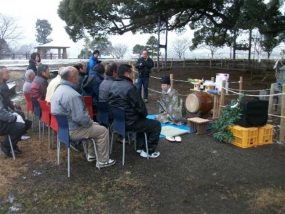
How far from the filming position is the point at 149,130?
514 cm

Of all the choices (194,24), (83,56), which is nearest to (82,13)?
(194,24)

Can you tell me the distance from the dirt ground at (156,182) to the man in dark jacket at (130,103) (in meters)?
0.54

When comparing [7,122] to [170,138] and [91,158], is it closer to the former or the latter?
[91,158]

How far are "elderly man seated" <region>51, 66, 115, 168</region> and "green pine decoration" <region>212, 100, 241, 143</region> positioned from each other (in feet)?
7.82

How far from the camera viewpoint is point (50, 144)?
19.9 feet

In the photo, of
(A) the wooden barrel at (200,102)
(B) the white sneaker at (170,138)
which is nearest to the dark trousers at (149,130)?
(B) the white sneaker at (170,138)

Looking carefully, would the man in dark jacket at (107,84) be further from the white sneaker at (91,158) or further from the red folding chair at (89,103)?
the white sneaker at (91,158)

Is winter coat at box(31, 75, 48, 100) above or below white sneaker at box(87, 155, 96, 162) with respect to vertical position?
above

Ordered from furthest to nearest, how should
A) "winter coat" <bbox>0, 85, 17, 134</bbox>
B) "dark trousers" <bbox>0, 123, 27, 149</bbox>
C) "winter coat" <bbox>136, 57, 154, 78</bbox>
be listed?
"winter coat" <bbox>136, 57, 154, 78</bbox>, "dark trousers" <bbox>0, 123, 27, 149</bbox>, "winter coat" <bbox>0, 85, 17, 134</bbox>

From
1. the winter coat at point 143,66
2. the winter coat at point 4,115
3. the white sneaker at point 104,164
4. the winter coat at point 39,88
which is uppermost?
the winter coat at point 143,66

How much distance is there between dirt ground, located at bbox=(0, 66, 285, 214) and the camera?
12.4ft

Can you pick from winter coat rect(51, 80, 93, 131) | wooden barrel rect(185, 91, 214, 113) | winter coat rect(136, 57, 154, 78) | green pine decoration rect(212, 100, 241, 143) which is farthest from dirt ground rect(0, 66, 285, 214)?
winter coat rect(136, 57, 154, 78)

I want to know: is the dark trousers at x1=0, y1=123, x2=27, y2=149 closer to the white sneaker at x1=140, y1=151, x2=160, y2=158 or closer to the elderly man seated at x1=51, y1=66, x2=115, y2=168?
the elderly man seated at x1=51, y1=66, x2=115, y2=168

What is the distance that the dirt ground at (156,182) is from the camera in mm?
3783
